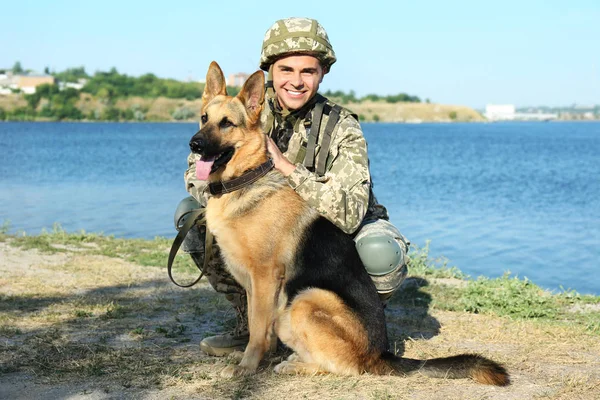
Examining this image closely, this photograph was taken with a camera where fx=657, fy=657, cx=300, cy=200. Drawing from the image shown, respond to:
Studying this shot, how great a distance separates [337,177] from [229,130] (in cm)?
90

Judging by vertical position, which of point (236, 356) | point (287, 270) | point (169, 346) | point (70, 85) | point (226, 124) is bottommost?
point (169, 346)

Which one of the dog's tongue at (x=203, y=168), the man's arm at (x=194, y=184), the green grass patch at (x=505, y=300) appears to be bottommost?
the green grass patch at (x=505, y=300)

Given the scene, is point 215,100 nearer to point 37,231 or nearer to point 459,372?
point 459,372

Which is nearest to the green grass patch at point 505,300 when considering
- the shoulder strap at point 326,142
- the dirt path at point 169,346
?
the dirt path at point 169,346

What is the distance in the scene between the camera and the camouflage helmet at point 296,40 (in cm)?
507

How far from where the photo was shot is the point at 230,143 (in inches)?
176

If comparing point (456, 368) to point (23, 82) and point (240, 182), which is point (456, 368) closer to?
point (240, 182)

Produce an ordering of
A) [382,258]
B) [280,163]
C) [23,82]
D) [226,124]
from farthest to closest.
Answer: [23,82] → [382,258] → [280,163] → [226,124]

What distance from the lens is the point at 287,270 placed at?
436 centimetres

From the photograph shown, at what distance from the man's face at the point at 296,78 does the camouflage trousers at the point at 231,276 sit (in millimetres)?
1118

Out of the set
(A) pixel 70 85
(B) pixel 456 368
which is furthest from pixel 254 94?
(A) pixel 70 85

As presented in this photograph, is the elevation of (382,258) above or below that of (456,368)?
above

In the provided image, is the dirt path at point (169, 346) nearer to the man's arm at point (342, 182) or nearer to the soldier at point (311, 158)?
the soldier at point (311, 158)

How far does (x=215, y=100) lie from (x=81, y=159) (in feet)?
105
